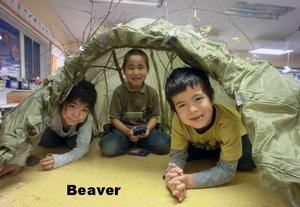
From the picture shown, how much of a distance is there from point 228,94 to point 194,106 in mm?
123

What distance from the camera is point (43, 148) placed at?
1304mm

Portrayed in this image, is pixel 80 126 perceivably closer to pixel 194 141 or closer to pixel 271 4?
pixel 194 141

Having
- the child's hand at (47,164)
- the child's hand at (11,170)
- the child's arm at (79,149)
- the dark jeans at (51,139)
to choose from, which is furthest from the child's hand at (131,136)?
the child's hand at (11,170)

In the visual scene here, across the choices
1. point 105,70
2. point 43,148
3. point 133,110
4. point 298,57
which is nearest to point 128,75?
point 133,110

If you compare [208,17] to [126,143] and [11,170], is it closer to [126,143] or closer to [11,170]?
[126,143]

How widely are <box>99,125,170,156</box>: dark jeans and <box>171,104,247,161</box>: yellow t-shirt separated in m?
0.30

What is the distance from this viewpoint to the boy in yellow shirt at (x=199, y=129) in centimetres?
81

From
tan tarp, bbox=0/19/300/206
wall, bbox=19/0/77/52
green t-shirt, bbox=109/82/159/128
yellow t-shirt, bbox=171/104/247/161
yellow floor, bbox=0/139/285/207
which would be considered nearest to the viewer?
tan tarp, bbox=0/19/300/206

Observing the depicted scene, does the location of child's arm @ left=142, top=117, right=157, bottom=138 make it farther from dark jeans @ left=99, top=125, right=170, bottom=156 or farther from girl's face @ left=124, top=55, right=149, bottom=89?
girl's face @ left=124, top=55, right=149, bottom=89

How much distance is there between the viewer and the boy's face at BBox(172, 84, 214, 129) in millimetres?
818

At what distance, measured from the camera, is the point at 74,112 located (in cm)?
Result: 112

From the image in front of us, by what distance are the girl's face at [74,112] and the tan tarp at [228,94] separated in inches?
2.2

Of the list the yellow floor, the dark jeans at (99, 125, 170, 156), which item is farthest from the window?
the yellow floor

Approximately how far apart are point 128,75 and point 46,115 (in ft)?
1.65
